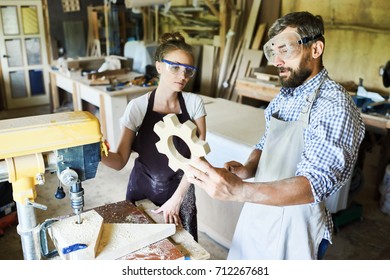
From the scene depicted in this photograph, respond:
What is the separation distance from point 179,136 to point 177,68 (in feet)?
2.15

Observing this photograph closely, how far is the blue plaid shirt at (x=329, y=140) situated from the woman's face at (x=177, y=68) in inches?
22.8

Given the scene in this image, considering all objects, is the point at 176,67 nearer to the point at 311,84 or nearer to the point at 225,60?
the point at 311,84

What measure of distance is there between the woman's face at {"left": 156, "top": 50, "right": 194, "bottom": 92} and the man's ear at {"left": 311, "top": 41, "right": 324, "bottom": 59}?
0.58 m

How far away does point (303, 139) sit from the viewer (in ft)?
4.84

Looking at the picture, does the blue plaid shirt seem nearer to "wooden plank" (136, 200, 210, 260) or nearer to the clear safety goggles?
"wooden plank" (136, 200, 210, 260)

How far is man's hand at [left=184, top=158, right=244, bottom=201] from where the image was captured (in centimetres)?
110

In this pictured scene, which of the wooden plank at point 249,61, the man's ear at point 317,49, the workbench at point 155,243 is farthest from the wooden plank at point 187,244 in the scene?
the wooden plank at point 249,61

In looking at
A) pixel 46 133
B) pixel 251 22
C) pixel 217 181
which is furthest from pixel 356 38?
pixel 46 133

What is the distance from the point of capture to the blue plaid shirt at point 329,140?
1216 mm

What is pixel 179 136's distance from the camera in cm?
121

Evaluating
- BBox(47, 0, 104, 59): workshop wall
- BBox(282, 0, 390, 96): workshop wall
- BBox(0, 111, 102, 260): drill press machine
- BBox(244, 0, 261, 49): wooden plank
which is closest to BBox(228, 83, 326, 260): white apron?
BBox(0, 111, 102, 260): drill press machine

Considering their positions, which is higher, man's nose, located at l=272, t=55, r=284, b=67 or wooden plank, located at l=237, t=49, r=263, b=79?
man's nose, located at l=272, t=55, r=284, b=67
